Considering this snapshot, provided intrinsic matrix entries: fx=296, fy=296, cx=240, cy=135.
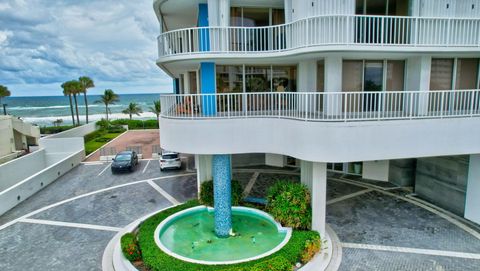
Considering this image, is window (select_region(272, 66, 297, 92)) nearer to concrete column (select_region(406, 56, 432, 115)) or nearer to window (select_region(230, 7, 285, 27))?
window (select_region(230, 7, 285, 27))

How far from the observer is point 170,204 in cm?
1571

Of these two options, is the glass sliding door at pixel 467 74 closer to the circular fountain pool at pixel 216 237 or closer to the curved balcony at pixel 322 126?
the curved balcony at pixel 322 126

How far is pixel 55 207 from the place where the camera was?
51.5 ft

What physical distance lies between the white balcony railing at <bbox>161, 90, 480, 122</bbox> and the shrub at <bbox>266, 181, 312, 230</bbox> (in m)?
2.99

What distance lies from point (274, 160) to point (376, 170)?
696cm

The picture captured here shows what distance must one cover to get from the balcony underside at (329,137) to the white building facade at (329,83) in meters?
0.04

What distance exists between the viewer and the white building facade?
989cm

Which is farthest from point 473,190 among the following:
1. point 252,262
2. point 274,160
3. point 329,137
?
point 274,160

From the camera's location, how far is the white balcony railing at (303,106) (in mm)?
10703

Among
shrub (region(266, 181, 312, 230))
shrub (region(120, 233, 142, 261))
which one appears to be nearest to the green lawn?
shrub (region(120, 233, 142, 261))

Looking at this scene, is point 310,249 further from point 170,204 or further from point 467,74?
point 467,74

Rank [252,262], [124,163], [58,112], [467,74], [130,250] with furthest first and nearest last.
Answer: [58,112] → [124,163] → [467,74] → [130,250] → [252,262]

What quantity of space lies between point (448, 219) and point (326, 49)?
373 inches

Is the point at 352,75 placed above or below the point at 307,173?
above
